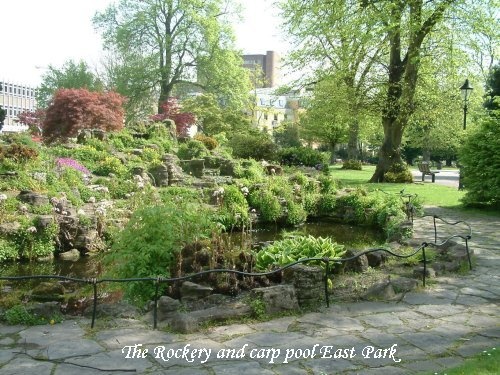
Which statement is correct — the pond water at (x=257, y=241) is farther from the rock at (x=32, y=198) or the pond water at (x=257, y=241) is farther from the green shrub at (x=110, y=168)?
the green shrub at (x=110, y=168)

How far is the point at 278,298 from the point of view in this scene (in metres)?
5.09

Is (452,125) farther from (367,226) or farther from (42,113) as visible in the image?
(42,113)

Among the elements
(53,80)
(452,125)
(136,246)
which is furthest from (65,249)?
(53,80)

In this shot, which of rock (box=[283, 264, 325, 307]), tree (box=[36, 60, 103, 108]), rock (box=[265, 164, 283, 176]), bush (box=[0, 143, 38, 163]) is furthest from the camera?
tree (box=[36, 60, 103, 108])

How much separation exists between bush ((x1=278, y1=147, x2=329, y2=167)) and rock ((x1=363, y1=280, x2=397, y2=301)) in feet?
57.7

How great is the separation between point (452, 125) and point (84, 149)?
1816 centimetres

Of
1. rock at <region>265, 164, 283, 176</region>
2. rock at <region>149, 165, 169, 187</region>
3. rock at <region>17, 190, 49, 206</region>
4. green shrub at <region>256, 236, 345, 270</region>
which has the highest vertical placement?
rock at <region>265, 164, 283, 176</region>

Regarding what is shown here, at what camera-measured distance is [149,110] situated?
39812 mm

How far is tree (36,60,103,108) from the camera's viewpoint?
143 feet

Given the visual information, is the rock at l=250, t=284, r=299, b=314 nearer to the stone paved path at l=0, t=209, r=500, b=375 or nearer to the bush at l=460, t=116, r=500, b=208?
the stone paved path at l=0, t=209, r=500, b=375

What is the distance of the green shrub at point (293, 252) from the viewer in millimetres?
6383

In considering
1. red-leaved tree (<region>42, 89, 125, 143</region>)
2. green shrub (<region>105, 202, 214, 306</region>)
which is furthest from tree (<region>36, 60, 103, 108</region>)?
green shrub (<region>105, 202, 214, 306</region>)

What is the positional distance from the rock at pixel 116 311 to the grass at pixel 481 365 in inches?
115

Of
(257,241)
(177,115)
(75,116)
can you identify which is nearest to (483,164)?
(257,241)
